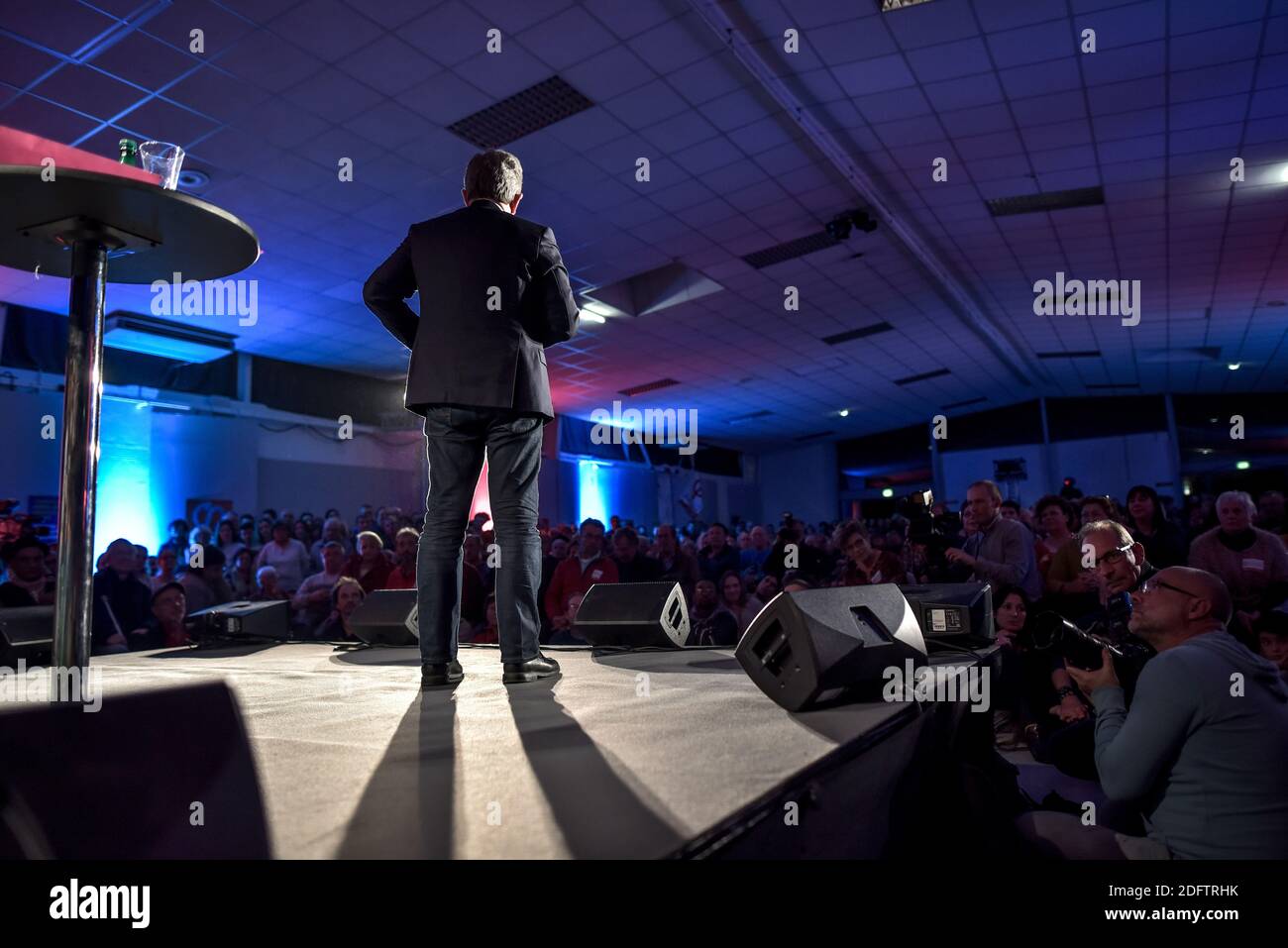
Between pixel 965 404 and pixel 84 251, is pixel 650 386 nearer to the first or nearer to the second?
pixel 965 404

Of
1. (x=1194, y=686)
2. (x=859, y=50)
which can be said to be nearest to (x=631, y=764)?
(x=1194, y=686)

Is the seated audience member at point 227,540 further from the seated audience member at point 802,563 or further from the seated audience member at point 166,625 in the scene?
the seated audience member at point 802,563

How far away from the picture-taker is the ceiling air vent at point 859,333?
934 cm

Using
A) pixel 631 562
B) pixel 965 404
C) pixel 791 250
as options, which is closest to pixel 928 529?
pixel 631 562

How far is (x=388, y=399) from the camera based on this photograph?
1021 cm

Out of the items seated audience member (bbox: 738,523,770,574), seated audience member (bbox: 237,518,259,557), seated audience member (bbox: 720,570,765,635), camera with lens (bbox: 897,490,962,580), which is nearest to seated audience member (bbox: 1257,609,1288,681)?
camera with lens (bbox: 897,490,962,580)

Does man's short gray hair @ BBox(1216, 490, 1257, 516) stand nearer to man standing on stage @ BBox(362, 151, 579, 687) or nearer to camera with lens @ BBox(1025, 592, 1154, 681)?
camera with lens @ BBox(1025, 592, 1154, 681)

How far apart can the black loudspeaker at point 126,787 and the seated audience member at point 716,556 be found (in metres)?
4.93

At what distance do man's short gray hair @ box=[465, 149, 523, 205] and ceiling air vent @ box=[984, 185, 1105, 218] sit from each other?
217 inches

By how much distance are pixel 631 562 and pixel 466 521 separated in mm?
3682

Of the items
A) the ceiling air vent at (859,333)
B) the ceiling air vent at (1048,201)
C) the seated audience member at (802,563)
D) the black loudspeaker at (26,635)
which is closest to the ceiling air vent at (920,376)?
the ceiling air vent at (859,333)

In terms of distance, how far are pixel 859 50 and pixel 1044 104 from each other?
1361 millimetres

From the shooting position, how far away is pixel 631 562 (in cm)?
554

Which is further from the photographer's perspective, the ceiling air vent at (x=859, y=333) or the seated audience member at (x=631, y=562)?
the ceiling air vent at (x=859, y=333)
